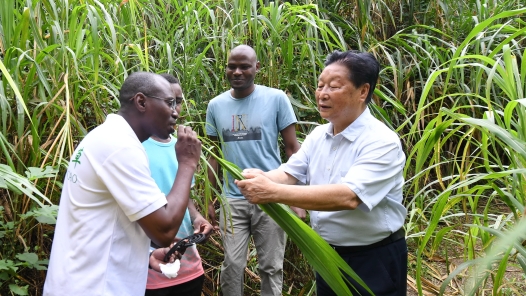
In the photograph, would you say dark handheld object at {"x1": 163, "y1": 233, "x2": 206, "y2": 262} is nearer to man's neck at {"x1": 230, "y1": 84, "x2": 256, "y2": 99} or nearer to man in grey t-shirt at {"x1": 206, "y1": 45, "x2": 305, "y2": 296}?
man in grey t-shirt at {"x1": 206, "y1": 45, "x2": 305, "y2": 296}

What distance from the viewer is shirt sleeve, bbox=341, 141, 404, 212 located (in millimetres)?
2129

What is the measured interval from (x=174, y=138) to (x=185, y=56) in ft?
3.15

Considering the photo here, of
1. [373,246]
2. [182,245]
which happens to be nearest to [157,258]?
[182,245]

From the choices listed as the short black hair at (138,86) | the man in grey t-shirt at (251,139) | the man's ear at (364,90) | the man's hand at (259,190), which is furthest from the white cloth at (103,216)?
the man in grey t-shirt at (251,139)

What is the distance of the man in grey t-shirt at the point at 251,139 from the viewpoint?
3.41 m

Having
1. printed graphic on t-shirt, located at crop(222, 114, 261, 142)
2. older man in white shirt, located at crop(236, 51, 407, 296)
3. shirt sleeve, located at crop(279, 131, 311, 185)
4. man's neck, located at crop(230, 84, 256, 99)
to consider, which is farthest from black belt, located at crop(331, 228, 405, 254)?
man's neck, located at crop(230, 84, 256, 99)

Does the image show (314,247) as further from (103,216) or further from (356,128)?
(103,216)

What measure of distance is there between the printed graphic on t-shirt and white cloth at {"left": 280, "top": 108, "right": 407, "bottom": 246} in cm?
108

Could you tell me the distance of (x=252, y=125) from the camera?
3.50 meters

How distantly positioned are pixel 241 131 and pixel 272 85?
0.57 meters

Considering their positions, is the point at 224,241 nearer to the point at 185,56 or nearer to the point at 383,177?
the point at 185,56

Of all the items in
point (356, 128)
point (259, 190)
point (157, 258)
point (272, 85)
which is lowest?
point (157, 258)

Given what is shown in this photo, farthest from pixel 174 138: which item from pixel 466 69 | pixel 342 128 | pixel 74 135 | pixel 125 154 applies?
pixel 466 69

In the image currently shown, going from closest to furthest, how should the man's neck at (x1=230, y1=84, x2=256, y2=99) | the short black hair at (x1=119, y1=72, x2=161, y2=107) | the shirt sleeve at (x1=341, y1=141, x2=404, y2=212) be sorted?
the short black hair at (x1=119, y1=72, x2=161, y2=107), the shirt sleeve at (x1=341, y1=141, x2=404, y2=212), the man's neck at (x1=230, y1=84, x2=256, y2=99)
